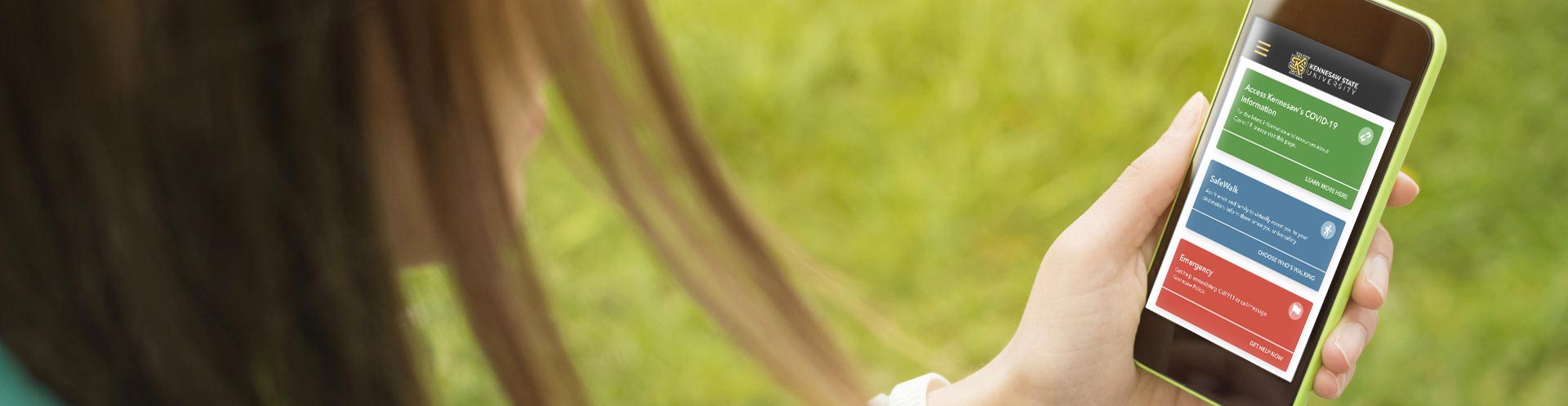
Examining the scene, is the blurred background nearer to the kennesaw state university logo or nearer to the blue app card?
the blue app card

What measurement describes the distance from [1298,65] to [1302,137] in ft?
0.19

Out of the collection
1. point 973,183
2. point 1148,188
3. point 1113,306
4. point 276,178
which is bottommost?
point 973,183

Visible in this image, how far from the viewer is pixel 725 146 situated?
218 centimetres

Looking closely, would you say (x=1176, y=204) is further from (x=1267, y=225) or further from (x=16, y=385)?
(x=16, y=385)

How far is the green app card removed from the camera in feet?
3.41

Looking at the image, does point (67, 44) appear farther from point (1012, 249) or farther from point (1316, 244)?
point (1012, 249)

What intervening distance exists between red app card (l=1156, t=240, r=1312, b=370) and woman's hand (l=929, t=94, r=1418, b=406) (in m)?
0.03

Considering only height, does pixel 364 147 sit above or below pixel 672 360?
above

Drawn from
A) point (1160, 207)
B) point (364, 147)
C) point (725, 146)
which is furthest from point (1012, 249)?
point (364, 147)

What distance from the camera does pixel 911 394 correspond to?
47.4 inches

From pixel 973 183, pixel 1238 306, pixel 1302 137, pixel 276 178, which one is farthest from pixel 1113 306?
pixel 973 183

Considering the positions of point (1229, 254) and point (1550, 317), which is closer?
point (1229, 254)

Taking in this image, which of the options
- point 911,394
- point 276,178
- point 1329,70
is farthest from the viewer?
point 911,394

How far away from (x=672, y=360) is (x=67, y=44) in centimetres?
139
